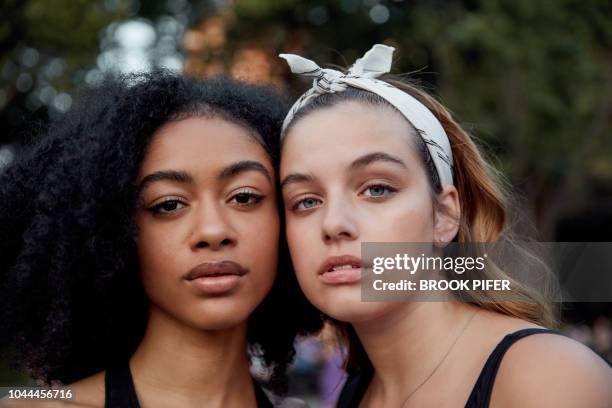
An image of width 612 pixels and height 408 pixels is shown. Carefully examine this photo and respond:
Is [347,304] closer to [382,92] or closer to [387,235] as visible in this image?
[387,235]

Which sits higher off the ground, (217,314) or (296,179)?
(296,179)

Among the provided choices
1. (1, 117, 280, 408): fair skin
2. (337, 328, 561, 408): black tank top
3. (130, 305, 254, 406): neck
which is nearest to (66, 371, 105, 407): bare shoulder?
(1, 117, 280, 408): fair skin

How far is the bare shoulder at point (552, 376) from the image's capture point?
9.34ft

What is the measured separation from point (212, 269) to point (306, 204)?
0.50 m

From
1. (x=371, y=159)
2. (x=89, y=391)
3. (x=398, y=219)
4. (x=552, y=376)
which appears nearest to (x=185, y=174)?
(x=371, y=159)

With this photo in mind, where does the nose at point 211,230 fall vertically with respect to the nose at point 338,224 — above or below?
below

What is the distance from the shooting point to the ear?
11.4 ft

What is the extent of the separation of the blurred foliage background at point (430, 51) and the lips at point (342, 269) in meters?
6.57

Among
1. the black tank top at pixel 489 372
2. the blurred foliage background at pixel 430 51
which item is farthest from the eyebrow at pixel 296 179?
the blurred foliage background at pixel 430 51

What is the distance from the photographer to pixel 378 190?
3.29m

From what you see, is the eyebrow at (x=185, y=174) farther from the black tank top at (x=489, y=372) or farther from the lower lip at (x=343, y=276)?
the black tank top at (x=489, y=372)

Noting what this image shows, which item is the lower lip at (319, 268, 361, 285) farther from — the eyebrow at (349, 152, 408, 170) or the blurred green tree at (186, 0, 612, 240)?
the blurred green tree at (186, 0, 612, 240)

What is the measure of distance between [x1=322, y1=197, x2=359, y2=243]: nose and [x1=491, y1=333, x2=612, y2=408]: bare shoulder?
0.78 m

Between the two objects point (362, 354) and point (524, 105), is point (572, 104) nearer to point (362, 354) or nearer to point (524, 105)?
point (524, 105)
